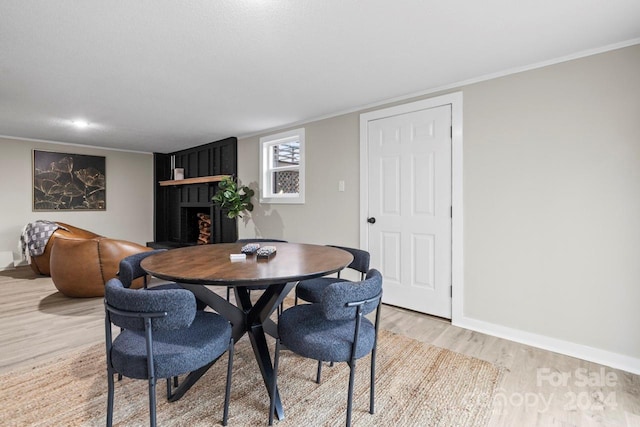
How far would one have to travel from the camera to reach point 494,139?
8.85ft

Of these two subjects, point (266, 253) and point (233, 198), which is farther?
point (233, 198)

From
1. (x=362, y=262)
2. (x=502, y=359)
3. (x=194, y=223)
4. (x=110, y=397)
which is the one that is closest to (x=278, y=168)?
(x=362, y=262)

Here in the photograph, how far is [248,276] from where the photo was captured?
149cm

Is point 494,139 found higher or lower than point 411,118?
lower

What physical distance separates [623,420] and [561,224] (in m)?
1.27

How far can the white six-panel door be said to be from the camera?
300 cm

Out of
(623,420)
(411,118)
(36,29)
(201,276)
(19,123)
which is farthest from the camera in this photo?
(19,123)

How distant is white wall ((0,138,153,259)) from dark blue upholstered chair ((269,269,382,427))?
5954 mm

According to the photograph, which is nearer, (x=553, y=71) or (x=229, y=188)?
(x=553, y=71)

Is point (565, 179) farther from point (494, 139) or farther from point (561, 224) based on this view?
point (494, 139)

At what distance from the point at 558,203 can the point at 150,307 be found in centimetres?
278

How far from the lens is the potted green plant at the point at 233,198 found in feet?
15.5

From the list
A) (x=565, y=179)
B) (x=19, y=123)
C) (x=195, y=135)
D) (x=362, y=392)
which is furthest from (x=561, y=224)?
(x=19, y=123)

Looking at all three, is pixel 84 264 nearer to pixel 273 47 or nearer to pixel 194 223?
pixel 273 47
